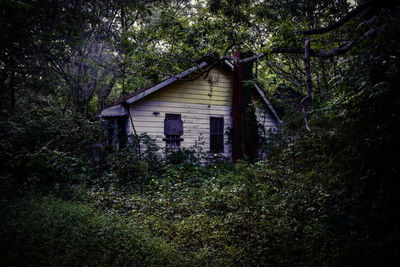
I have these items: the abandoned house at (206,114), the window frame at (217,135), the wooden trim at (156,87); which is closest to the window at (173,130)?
the abandoned house at (206,114)

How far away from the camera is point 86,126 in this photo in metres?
9.15

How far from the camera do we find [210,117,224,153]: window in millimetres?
12516

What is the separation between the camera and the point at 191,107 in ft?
39.5

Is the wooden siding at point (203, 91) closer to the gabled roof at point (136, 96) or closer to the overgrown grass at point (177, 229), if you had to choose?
the gabled roof at point (136, 96)

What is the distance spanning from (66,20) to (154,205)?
4578 mm

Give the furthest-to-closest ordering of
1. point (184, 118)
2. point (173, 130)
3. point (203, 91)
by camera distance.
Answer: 1. point (203, 91)
2. point (184, 118)
3. point (173, 130)

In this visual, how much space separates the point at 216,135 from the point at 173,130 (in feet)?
7.94

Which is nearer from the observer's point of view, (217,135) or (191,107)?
(191,107)

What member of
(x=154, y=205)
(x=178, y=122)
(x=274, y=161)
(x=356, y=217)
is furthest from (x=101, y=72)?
(x=356, y=217)

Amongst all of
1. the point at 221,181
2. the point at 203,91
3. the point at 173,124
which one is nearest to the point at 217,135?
the point at 203,91

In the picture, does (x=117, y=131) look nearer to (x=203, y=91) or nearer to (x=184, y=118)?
(x=184, y=118)

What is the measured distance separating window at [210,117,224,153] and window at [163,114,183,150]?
1.79 m

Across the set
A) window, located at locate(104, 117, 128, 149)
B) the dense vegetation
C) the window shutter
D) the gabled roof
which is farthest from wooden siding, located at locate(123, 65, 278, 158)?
the dense vegetation

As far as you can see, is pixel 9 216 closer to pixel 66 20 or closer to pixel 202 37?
pixel 66 20
